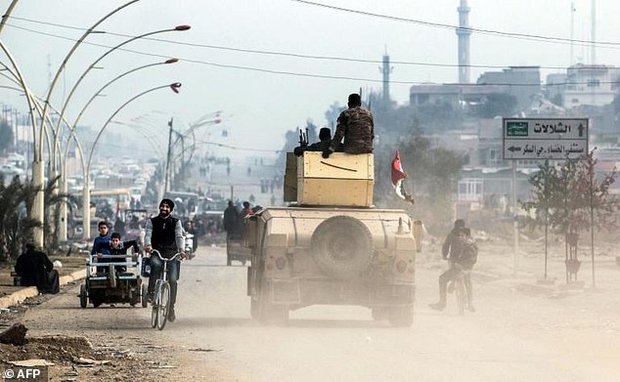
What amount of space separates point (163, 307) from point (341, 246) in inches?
98.5

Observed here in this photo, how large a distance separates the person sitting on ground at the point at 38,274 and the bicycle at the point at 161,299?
35.4ft

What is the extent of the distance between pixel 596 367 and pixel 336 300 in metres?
6.76

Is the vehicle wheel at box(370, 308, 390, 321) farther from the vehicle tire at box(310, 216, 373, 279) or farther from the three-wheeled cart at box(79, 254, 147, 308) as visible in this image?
the three-wheeled cart at box(79, 254, 147, 308)

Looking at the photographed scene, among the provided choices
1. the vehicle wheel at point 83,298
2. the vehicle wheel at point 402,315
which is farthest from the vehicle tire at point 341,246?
the vehicle wheel at point 83,298

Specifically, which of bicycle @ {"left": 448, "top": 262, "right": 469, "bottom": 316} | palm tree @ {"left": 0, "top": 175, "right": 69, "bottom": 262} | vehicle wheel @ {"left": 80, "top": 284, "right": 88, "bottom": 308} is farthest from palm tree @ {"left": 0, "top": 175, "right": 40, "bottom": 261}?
bicycle @ {"left": 448, "top": 262, "right": 469, "bottom": 316}

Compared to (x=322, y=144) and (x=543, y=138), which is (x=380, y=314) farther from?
(x=543, y=138)

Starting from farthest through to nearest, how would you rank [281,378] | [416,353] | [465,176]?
[465,176] → [416,353] → [281,378]

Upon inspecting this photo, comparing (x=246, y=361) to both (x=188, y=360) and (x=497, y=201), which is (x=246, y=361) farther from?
(x=497, y=201)

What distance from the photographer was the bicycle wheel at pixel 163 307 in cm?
2266

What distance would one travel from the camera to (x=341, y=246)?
23297 mm

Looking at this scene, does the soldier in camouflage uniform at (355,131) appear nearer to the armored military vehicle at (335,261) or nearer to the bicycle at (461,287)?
the armored military vehicle at (335,261)

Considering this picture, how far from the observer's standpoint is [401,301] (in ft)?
77.4

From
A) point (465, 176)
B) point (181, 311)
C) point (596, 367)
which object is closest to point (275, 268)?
point (181, 311)

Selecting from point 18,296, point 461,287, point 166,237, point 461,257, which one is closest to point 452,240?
point 461,257
